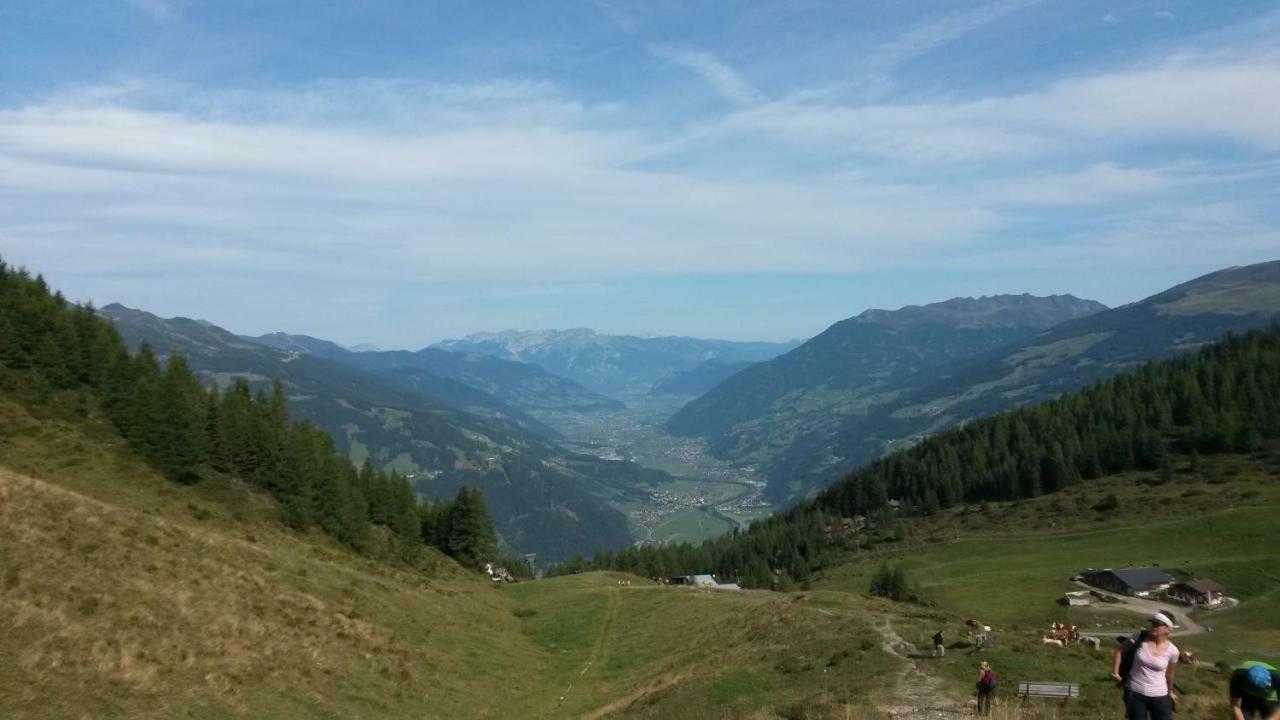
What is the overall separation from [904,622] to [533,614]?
120ft

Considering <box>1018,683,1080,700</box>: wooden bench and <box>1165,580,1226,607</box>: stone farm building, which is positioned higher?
<box>1018,683,1080,700</box>: wooden bench

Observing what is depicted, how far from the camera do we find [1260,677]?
42.7ft

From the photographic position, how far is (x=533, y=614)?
68000mm

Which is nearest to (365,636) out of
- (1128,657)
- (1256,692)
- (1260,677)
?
(1128,657)

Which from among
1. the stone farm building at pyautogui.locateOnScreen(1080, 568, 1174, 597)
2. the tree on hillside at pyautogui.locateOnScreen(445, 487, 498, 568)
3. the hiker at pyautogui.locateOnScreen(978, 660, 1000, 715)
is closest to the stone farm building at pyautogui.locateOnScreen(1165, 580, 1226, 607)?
the stone farm building at pyautogui.locateOnScreen(1080, 568, 1174, 597)

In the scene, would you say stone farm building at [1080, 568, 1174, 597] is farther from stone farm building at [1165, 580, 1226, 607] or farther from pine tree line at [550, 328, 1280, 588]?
pine tree line at [550, 328, 1280, 588]

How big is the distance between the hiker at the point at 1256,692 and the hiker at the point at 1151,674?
1.11m

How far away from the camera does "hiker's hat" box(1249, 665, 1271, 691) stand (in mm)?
12938

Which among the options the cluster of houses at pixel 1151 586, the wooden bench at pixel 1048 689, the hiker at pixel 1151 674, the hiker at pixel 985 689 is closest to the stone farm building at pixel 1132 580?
the cluster of houses at pixel 1151 586

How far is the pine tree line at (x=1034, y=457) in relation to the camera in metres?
158

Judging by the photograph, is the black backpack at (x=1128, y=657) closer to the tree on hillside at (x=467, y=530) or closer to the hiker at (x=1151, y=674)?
the hiker at (x=1151, y=674)

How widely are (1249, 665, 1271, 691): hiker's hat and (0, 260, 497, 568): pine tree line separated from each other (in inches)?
2669

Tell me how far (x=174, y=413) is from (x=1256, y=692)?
7251cm

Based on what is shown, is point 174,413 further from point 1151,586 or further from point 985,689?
point 1151,586
